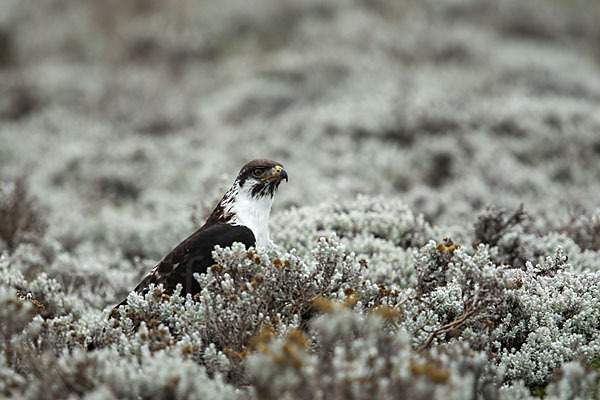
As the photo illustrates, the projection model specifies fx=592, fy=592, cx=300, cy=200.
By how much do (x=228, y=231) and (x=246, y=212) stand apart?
0.34m

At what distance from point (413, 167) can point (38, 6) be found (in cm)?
1353

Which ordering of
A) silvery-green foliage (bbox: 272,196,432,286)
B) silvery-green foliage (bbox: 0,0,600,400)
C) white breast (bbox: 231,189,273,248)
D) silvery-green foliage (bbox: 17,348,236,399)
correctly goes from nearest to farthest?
silvery-green foliage (bbox: 17,348,236,399) → silvery-green foliage (bbox: 0,0,600,400) → white breast (bbox: 231,189,273,248) → silvery-green foliage (bbox: 272,196,432,286)

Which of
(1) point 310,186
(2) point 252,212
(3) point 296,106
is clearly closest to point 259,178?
(2) point 252,212

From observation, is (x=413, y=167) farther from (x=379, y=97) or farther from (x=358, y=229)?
(x=358, y=229)

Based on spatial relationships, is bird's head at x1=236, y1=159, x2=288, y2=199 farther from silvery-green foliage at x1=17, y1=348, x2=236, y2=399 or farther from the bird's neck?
silvery-green foliage at x1=17, y1=348, x2=236, y2=399

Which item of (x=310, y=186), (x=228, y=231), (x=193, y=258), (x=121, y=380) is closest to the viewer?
(x=121, y=380)

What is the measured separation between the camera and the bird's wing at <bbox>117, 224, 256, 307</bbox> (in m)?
4.00

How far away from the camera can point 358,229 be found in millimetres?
5641

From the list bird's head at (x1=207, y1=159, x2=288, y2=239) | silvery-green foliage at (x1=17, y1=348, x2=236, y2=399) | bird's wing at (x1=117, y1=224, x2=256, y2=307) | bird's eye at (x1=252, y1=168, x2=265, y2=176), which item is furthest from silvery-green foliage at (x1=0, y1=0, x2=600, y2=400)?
bird's eye at (x1=252, y1=168, x2=265, y2=176)

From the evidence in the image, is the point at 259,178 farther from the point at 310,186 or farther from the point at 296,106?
the point at 296,106

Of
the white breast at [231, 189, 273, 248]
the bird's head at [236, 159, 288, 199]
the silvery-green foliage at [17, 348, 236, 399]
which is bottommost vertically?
the silvery-green foliage at [17, 348, 236, 399]

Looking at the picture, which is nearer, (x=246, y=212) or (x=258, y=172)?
(x=246, y=212)

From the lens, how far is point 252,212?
14.8 feet

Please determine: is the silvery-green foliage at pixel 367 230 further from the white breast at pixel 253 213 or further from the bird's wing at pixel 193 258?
the bird's wing at pixel 193 258
